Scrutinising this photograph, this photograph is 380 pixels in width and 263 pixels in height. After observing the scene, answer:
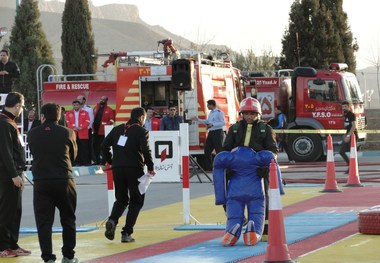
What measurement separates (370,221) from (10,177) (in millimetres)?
4495

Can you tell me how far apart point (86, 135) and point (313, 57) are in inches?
849

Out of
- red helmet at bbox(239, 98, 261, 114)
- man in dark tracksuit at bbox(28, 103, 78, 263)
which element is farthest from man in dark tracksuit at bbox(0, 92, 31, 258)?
red helmet at bbox(239, 98, 261, 114)

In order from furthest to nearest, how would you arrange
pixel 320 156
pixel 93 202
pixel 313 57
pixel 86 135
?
pixel 313 57, pixel 320 156, pixel 86 135, pixel 93 202

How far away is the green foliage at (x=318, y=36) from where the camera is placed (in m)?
53.0

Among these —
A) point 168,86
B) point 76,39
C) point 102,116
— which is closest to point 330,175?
point 168,86

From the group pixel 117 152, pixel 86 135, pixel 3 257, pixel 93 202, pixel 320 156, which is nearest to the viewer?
pixel 3 257

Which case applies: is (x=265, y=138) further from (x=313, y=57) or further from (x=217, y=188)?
(x=313, y=57)

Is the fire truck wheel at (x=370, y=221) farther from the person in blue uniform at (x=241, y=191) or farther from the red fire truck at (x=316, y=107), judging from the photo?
the red fire truck at (x=316, y=107)

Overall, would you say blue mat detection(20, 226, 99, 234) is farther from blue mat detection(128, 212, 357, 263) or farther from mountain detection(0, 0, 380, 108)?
mountain detection(0, 0, 380, 108)

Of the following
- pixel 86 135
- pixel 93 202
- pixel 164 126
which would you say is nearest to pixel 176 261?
pixel 93 202

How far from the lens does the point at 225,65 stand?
115 feet

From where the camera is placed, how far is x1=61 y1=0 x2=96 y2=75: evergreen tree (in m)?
57.2

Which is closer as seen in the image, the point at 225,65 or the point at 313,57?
the point at 225,65

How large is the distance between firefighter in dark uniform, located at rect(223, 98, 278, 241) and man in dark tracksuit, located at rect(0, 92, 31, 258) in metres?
2.51
